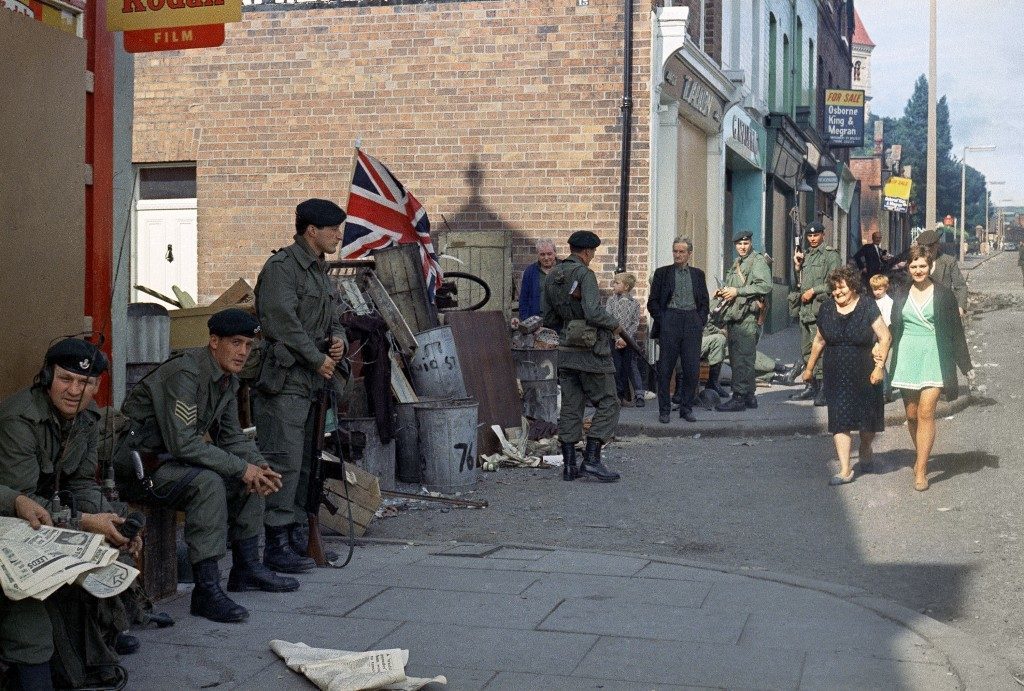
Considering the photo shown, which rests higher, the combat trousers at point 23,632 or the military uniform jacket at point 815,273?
the military uniform jacket at point 815,273

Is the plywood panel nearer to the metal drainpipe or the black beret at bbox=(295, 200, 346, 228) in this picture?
the black beret at bbox=(295, 200, 346, 228)

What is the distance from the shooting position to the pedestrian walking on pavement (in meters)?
9.82

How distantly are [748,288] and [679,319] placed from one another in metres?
1.23

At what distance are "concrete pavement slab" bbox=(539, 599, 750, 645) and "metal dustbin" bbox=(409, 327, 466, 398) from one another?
4.87 m

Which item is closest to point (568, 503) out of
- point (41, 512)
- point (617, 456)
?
point (617, 456)

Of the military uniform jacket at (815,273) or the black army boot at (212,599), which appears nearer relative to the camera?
the black army boot at (212,599)

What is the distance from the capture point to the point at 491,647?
550cm

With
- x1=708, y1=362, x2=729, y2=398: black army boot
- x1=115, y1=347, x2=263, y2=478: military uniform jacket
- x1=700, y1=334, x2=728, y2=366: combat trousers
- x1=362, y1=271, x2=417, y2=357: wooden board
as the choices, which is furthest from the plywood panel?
x1=700, y1=334, x2=728, y2=366: combat trousers

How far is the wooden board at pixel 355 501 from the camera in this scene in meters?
7.88

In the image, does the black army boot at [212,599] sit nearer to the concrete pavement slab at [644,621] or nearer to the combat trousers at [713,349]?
the concrete pavement slab at [644,621]

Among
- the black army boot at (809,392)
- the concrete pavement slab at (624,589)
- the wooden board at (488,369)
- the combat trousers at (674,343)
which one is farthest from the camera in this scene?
the black army boot at (809,392)

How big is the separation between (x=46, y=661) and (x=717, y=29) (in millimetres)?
17317

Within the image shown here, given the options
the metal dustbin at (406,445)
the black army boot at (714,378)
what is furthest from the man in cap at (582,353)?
the black army boot at (714,378)

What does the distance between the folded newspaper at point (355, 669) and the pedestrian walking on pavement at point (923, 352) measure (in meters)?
5.76
